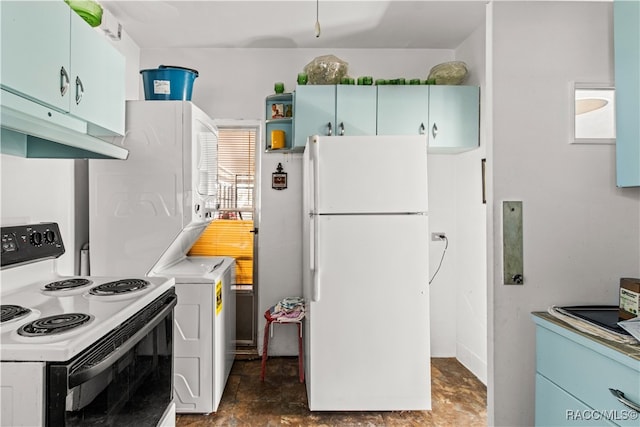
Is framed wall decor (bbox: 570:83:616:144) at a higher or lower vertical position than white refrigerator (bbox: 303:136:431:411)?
higher

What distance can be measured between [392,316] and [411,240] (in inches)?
19.2

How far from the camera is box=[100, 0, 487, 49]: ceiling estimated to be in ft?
8.28

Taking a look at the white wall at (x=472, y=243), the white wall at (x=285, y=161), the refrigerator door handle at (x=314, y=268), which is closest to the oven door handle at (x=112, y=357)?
the refrigerator door handle at (x=314, y=268)

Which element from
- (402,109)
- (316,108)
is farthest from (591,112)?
(316,108)

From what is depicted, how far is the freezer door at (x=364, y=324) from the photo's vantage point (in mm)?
2301

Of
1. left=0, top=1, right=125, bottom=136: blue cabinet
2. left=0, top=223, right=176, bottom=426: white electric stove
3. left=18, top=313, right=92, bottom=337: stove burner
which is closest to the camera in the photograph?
left=0, top=223, right=176, bottom=426: white electric stove

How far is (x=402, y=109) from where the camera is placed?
2.92 m

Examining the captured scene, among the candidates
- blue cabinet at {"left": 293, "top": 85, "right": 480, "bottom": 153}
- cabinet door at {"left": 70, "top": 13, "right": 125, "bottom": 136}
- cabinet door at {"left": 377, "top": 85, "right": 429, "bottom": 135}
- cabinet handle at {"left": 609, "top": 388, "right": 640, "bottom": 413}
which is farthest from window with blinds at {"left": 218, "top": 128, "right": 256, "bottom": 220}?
cabinet handle at {"left": 609, "top": 388, "right": 640, "bottom": 413}

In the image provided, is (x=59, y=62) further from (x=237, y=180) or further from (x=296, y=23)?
(x=237, y=180)

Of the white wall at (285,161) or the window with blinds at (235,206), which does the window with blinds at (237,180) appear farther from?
the white wall at (285,161)

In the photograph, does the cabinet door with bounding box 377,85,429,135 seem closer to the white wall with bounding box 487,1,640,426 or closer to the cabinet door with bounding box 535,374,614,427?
the white wall with bounding box 487,1,640,426

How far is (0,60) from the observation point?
104 cm

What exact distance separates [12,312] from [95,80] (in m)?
0.98

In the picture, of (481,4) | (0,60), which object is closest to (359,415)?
(0,60)
